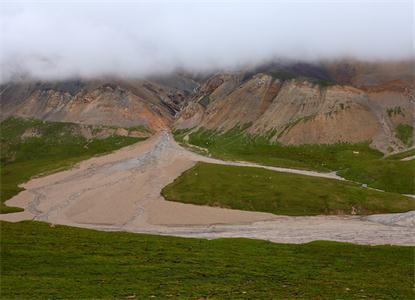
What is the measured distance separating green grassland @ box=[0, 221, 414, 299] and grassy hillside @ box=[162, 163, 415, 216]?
5507cm

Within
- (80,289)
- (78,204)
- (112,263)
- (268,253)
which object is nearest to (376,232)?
(268,253)

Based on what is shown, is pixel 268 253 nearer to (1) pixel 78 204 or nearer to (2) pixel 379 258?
(2) pixel 379 258

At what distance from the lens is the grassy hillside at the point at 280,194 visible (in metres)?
123

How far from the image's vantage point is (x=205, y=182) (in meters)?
153

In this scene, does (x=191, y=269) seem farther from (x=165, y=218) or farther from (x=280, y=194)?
(x=280, y=194)

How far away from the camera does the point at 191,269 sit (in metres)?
50.7

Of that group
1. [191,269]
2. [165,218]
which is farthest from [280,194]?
[191,269]

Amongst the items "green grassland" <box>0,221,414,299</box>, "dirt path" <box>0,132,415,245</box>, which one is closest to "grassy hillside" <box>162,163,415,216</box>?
"dirt path" <box>0,132,415,245</box>

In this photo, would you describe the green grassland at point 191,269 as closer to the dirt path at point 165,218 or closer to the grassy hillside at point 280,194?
the dirt path at point 165,218

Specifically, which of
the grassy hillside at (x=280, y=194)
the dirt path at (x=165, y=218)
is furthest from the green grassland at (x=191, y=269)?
the grassy hillside at (x=280, y=194)

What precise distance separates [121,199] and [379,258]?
102 m

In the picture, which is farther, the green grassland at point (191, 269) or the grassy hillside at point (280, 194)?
the grassy hillside at point (280, 194)

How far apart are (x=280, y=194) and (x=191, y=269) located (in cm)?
8590

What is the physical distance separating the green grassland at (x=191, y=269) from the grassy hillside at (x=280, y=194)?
55.1 meters
